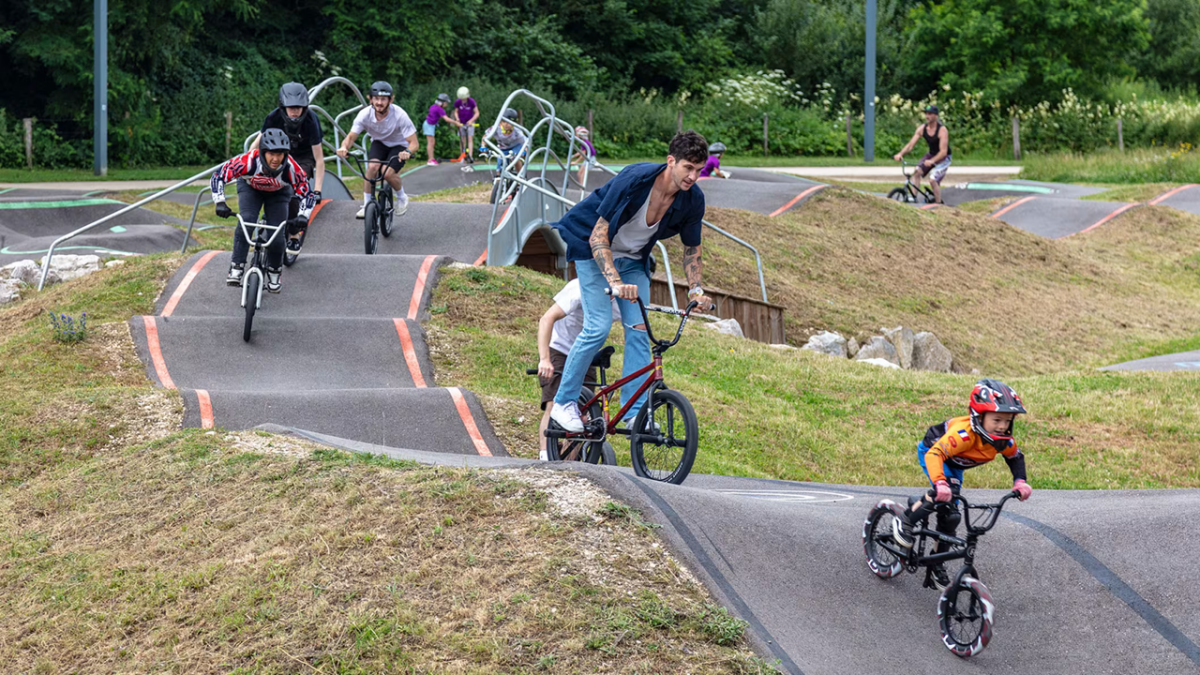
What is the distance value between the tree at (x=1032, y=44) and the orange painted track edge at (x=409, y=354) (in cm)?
3821

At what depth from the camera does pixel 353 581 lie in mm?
5430

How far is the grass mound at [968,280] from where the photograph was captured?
1819 centimetres

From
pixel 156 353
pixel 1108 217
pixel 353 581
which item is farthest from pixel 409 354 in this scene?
pixel 1108 217

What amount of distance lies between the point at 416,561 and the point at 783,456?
16.1ft

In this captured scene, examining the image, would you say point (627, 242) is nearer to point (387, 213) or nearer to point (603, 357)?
point (603, 357)

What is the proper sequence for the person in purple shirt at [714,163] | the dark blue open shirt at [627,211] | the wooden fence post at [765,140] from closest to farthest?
the dark blue open shirt at [627,211]
the person in purple shirt at [714,163]
the wooden fence post at [765,140]

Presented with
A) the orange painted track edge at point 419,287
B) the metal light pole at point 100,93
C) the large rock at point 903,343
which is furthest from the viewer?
the metal light pole at point 100,93

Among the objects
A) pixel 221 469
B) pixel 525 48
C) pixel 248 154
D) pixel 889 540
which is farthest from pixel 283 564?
pixel 525 48

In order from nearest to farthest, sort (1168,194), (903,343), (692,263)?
1. (692,263)
2. (903,343)
3. (1168,194)

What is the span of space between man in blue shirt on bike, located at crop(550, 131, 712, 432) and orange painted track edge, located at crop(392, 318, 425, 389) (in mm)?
3449

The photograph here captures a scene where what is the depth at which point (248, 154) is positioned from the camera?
1103 centimetres

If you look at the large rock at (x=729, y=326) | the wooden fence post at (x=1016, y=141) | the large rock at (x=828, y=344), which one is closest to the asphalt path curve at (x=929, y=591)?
the large rock at (x=729, y=326)

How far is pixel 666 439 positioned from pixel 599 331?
2.51 ft

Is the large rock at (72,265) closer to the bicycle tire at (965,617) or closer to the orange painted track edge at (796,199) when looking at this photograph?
the orange painted track edge at (796,199)
